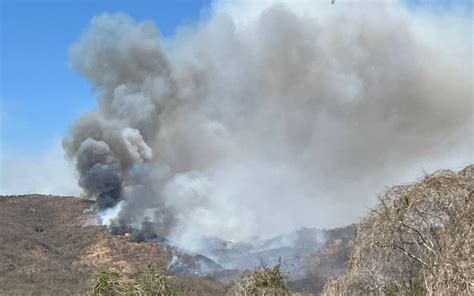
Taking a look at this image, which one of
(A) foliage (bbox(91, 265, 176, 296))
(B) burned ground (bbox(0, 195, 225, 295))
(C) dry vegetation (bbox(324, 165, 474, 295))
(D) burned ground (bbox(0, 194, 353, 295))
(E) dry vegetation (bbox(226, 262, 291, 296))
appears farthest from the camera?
(D) burned ground (bbox(0, 194, 353, 295))

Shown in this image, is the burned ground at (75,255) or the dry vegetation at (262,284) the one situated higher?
the burned ground at (75,255)

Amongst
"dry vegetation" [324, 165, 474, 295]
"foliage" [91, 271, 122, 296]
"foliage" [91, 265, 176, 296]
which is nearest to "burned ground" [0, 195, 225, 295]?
"foliage" [91, 265, 176, 296]

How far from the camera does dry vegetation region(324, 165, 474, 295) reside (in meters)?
Result: 11.7

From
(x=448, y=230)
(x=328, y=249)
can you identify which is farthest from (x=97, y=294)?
(x=328, y=249)

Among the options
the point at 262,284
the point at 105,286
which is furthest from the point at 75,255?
the point at 105,286

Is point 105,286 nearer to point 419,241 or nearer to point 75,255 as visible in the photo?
point 419,241

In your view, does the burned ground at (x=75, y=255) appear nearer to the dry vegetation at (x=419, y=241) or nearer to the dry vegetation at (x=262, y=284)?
the dry vegetation at (x=262, y=284)

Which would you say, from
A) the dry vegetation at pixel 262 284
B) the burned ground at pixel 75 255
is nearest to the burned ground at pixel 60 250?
the burned ground at pixel 75 255

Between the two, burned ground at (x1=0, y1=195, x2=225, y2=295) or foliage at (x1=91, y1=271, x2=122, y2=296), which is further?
burned ground at (x1=0, y1=195, x2=225, y2=295)

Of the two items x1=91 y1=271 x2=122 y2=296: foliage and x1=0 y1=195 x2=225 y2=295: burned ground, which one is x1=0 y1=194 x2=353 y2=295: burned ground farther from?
x1=91 y1=271 x2=122 y2=296: foliage

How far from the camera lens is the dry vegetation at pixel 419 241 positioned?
11.7 m

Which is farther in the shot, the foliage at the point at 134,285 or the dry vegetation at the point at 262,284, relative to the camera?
the dry vegetation at the point at 262,284

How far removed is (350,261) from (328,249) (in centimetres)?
13338

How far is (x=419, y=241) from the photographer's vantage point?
13.2m
